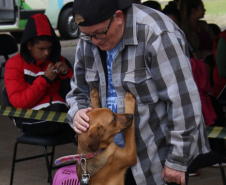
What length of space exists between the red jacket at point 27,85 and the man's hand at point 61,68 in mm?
155

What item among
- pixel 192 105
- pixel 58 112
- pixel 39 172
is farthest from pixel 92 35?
pixel 39 172

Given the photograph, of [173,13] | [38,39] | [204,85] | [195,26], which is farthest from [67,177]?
[195,26]

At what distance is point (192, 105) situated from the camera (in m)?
2.59

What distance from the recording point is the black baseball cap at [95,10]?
8.40ft

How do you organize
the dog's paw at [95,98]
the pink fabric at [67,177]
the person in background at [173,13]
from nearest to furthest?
the dog's paw at [95,98] → the pink fabric at [67,177] → the person in background at [173,13]

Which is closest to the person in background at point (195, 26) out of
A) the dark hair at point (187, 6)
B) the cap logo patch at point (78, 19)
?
the dark hair at point (187, 6)

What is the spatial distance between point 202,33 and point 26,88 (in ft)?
10.9

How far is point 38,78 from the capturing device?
4.67m

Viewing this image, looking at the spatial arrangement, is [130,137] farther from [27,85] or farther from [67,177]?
[27,85]

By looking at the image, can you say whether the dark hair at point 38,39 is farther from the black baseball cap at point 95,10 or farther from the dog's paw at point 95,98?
the black baseball cap at point 95,10

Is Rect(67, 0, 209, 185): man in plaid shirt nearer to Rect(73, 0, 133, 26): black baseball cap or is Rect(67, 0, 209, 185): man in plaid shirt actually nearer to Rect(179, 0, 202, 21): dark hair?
Rect(73, 0, 133, 26): black baseball cap

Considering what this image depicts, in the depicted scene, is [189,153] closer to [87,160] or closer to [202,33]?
[87,160]

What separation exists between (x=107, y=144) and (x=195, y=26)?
4.61 meters

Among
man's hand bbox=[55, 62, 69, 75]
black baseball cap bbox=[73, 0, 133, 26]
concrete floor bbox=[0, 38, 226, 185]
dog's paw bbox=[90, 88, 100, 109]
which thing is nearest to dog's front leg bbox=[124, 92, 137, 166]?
dog's paw bbox=[90, 88, 100, 109]
